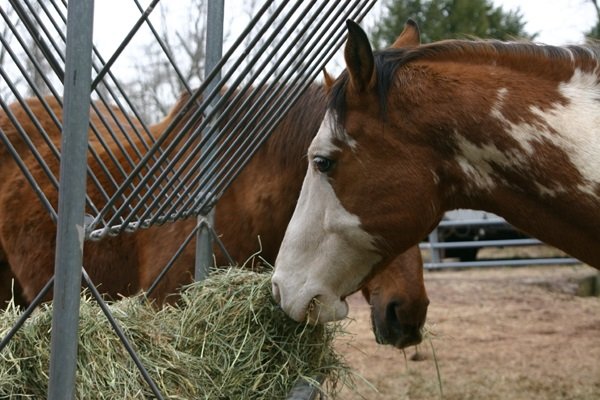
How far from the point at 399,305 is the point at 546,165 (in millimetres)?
1369

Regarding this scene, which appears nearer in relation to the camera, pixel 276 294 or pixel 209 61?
pixel 276 294

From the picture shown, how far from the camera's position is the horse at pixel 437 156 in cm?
245

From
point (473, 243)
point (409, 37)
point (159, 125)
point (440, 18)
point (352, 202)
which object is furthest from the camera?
point (440, 18)

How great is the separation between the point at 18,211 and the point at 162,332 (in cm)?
241

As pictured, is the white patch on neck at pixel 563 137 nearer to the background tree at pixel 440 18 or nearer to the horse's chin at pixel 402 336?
the horse's chin at pixel 402 336

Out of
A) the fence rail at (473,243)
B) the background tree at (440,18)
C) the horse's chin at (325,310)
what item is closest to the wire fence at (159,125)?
the horse's chin at (325,310)

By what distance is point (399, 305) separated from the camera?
11.9 ft

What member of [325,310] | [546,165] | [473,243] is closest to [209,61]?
[325,310]

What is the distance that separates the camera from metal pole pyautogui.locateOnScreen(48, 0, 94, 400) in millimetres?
1828

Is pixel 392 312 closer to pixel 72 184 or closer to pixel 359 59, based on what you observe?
pixel 359 59

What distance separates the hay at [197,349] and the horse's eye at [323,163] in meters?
0.49

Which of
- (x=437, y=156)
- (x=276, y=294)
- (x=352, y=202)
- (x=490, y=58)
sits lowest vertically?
(x=276, y=294)

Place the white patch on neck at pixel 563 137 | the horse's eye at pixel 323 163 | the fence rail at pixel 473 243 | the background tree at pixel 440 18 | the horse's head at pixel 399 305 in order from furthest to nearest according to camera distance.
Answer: the background tree at pixel 440 18 < the fence rail at pixel 473 243 < the horse's head at pixel 399 305 < the horse's eye at pixel 323 163 < the white patch on neck at pixel 563 137

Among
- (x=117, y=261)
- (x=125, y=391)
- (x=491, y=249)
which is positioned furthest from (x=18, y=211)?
(x=491, y=249)
